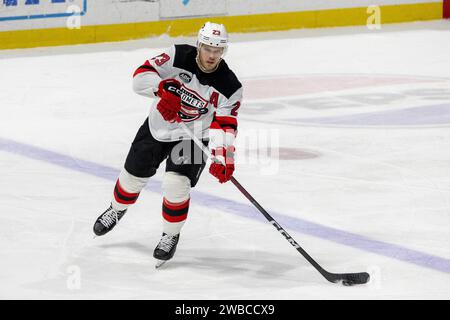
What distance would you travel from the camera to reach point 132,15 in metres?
9.70

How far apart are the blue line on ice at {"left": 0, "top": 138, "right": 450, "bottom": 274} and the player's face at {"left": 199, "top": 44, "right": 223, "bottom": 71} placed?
36.2 inches

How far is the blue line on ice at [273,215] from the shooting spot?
14.5ft

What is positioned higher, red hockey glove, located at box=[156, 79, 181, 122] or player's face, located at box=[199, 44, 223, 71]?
Result: player's face, located at box=[199, 44, 223, 71]

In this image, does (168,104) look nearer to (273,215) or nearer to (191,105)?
(191,105)

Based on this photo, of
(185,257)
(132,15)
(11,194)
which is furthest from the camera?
(132,15)

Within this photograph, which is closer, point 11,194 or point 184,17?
point 11,194

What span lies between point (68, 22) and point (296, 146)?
353 cm

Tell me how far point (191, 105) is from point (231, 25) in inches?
231

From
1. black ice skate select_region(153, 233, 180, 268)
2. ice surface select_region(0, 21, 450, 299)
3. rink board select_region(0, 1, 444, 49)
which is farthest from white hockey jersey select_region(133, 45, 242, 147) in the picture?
rink board select_region(0, 1, 444, 49)

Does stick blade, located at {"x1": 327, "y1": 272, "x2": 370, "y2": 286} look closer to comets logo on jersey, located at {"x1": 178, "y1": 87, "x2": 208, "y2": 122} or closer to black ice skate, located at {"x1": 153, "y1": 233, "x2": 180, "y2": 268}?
black ice skate, located at {"x1": 153, "y1": 233, "x2": 180, "y2": 268}

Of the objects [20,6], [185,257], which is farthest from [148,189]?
[20,6]

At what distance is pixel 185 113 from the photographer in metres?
4.40

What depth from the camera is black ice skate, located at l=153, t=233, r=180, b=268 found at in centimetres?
432

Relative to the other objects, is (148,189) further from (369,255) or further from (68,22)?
(68,22)
